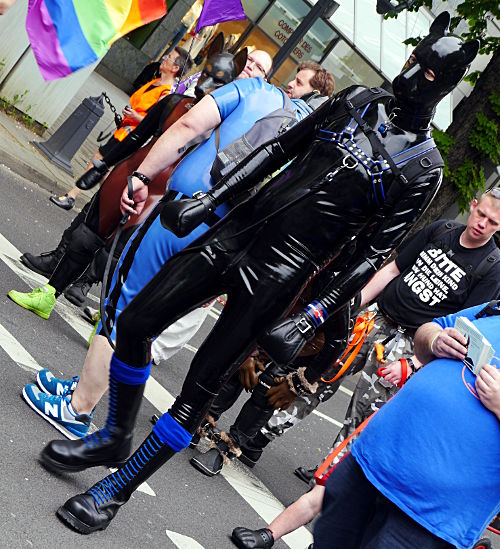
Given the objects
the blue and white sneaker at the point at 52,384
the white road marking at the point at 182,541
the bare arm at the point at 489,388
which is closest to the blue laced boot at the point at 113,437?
the white road marking at the point at 182,541

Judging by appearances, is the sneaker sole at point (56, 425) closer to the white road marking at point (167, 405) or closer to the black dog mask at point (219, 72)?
the white road marking at point (167, 405)

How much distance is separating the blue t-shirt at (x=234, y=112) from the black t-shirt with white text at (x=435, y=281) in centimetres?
171

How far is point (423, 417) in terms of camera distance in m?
2.75

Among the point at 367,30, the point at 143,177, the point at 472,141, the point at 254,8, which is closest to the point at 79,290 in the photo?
the point at 143,177

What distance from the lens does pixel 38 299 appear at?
5.61 meters

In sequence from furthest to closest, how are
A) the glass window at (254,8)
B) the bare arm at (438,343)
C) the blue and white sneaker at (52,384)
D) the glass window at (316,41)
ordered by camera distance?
the glass window at (254,8)
the glass window at (316,41)
the blue and white sneaker at (52,384)
the bare arm at (438,343)

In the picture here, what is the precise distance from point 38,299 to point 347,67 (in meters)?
18.0

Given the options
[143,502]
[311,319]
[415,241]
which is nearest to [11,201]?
[415,241]

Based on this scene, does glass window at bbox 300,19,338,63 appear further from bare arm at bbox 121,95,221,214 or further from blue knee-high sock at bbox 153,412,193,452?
blue knee-high sock at bbox 153,412,193,452

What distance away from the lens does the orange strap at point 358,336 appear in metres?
5.59

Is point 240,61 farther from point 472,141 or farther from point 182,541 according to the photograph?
point 472,141

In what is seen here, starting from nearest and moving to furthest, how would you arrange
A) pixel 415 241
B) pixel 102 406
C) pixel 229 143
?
pixel 229 143 → pixel 102 406 → pixel 415 241

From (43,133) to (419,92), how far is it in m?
9.01

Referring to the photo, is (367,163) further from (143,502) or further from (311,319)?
(143,502)
